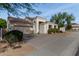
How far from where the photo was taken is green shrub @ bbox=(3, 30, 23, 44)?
6851 mm

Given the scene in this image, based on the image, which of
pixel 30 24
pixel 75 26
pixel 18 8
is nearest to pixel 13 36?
pixel 30 24

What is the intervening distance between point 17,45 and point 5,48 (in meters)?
0.33

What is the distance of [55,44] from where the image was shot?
6.79 metres

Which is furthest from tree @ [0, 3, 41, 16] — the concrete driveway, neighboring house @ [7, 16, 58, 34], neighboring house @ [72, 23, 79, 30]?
neighboring house @ [72, 23, 79, 30]

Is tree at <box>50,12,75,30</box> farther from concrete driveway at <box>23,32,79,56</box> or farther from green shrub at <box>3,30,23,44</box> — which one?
green shrub at <box>3,30,23,44</box>

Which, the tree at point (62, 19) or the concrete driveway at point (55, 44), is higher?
the tree at point (62, 19)

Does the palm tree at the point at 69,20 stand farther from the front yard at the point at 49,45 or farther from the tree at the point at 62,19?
the front yard at the point at 49,45

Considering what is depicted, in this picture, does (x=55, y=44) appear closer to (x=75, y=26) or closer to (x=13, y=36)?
(x=75, y=26)

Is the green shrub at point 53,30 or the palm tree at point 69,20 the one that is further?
the green shrub at point 53,30

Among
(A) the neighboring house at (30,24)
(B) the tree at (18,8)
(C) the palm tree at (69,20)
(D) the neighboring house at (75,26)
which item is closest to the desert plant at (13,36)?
(A) the neighboring house at (30,24)

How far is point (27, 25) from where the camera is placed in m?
6.96

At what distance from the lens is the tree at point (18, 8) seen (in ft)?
22.4

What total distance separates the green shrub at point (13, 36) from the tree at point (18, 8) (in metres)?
0.51

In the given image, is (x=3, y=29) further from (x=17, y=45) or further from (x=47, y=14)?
(x=47, y=14)
